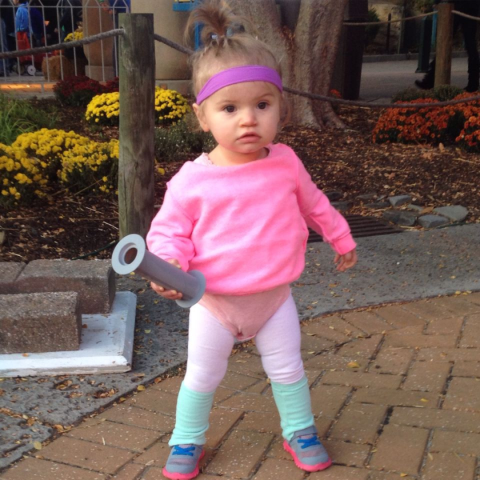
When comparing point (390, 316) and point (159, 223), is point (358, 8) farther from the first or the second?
point (159, 223)

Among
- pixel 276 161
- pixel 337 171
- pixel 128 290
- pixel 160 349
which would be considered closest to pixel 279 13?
pixel 337 171

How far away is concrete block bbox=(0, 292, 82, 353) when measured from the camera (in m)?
2.97

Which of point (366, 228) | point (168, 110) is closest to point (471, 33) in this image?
point (168, 110)

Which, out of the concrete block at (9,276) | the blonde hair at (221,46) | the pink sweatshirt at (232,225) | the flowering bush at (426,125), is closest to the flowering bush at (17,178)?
the concrete block at (9,276)

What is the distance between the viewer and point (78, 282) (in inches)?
133

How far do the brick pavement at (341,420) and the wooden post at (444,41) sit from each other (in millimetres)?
5504

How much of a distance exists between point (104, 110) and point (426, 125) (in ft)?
11.1

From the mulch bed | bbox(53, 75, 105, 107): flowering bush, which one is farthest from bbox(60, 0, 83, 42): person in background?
the mulch bed

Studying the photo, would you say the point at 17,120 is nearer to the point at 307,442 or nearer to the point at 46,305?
the point at 46,305

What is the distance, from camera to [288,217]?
7.47 feet

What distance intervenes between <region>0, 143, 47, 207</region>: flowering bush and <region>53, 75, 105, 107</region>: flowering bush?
4.52m

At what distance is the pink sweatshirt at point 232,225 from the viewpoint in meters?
2.21

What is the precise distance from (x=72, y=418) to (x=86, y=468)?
1.03 feet

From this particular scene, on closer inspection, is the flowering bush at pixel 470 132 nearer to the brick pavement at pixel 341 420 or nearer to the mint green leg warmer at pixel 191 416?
the brick pavement at pixel 341 420
